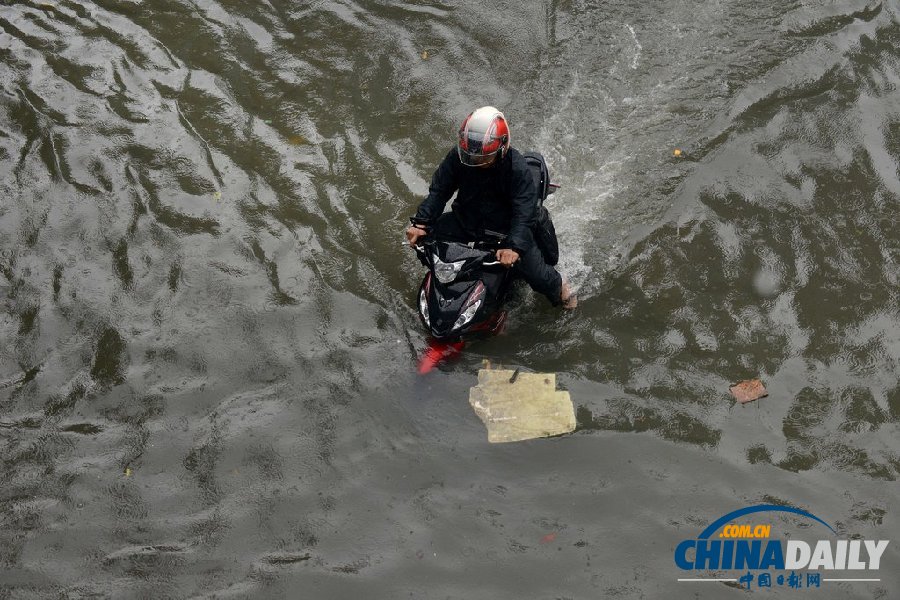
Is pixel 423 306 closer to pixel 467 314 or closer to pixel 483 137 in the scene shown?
pixel 467 314

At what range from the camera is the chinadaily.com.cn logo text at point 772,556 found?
4.53 metres

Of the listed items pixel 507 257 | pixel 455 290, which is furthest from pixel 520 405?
pixel 507 257

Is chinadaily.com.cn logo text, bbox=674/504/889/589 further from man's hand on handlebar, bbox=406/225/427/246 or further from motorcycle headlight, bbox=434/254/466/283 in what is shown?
man's hand on handlebar, bbox=406/225/427/246

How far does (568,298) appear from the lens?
244 inches

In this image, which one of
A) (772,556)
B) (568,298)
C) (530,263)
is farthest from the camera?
(568,298)

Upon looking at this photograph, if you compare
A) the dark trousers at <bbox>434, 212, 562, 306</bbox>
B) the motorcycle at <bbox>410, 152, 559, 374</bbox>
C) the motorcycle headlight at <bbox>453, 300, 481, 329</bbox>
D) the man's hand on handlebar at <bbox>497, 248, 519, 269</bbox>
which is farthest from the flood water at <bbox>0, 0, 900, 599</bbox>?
the man's hand on handlebar at <bbox>497, 248, 519, 269</bbox>

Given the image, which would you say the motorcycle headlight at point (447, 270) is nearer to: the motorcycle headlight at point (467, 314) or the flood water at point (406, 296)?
the motorcycle headlight at point (467, 314)

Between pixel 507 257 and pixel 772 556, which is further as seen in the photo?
pixel 507 257

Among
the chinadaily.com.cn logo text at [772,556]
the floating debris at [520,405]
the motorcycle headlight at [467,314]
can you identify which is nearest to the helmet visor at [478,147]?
the motorcycle headlight at [467,314]

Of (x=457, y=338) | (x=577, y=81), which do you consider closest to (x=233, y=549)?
(x=457, y=338)

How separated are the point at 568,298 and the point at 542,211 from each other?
0.81m

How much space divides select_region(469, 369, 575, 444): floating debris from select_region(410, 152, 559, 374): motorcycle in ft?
1.37

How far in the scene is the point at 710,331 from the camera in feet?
19.4

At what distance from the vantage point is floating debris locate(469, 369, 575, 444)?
535cm
